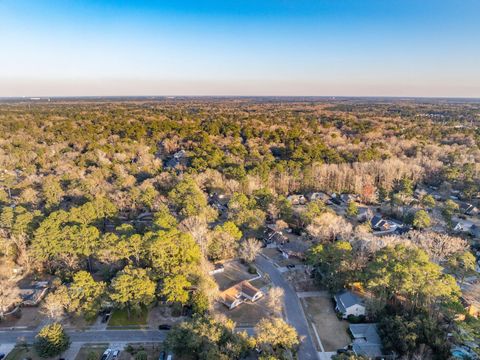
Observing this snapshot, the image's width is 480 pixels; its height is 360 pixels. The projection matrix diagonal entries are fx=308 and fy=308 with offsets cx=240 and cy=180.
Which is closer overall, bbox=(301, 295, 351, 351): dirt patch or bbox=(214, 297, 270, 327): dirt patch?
bbox=(301, 295, 351, 351): dirt patch

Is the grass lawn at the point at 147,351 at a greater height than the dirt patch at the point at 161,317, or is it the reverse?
the dirt patch at the point at 161,317

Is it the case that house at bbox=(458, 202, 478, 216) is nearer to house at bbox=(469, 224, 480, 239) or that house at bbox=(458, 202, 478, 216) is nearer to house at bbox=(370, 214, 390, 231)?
house at bbox=(469, 224, 480, 239)

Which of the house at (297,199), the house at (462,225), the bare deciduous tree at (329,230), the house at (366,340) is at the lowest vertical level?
the house at (366,340)

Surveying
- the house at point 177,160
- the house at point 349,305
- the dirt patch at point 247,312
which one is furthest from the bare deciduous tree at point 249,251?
the house at point 177,160

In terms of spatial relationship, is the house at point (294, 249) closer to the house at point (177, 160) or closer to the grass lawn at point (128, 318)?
the grass lawn at point (128, 318)

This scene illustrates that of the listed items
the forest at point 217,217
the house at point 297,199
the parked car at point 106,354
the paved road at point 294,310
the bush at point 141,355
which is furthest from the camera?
the house at point 297,199

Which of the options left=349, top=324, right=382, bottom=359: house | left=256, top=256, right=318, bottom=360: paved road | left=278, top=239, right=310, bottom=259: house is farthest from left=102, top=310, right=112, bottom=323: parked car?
left=349, top=324, right=382, bottom=359: house

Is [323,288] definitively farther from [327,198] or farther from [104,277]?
[327,198]
